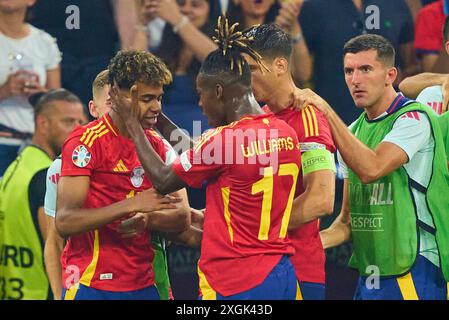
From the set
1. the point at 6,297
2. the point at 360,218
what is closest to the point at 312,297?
the point at 360,218

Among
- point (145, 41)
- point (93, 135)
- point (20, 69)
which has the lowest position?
point (93, 135)

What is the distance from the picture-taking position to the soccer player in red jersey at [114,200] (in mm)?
4414

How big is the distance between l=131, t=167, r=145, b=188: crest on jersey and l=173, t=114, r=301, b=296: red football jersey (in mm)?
357

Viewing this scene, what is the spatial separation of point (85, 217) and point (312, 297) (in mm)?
1188

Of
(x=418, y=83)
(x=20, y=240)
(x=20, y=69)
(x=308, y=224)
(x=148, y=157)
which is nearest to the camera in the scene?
(x=148, y=157)

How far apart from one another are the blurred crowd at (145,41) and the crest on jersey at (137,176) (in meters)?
2.10

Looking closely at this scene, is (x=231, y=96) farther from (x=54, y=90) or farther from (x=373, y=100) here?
(x=54, y=90)

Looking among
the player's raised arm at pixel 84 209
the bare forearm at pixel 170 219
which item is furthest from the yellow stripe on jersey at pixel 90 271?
the bare forearm at pixel 170 219

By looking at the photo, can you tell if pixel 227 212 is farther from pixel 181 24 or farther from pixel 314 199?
pixel 181 24

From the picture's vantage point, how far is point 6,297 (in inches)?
253

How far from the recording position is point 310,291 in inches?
188

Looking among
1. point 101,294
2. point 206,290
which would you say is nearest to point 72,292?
point 101,294

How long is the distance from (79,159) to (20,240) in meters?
2.24

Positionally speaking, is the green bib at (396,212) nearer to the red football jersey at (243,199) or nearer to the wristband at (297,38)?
the red football jersey at (243,199)
